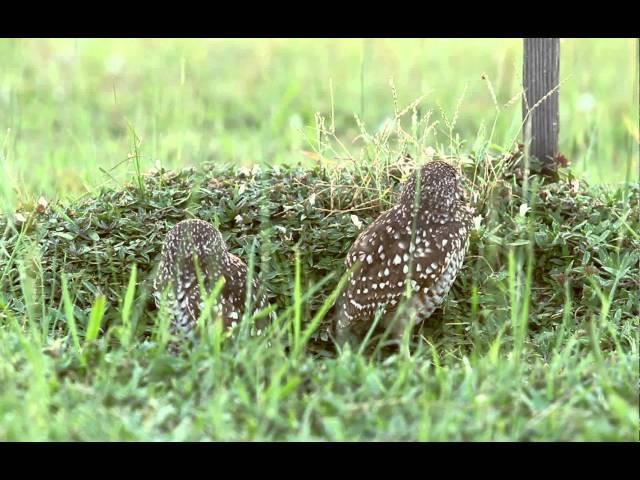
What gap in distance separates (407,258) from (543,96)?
1678mm

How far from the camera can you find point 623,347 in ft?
16.0

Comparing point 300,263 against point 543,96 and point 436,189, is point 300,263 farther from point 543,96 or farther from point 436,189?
point 543,96

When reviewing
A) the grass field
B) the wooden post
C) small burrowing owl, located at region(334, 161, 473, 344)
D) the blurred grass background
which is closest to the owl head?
small burrowing owl, located at region(334, 161, 473, 344)

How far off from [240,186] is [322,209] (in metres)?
0.60

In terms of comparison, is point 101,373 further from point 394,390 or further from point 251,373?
point 394,390

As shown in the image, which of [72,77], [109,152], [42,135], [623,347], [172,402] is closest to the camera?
[172,402]

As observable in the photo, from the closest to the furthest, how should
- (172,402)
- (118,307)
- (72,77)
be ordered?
(172,402), (118,307), (72,77)

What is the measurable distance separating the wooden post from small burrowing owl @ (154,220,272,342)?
2060mm

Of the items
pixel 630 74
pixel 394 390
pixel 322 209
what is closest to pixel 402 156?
pixel 322 209

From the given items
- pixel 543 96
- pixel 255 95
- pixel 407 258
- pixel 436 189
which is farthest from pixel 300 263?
pixel 255 95

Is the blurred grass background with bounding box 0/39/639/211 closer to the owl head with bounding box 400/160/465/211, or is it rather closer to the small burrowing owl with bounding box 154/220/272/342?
the owl head with bounding box 400/160/465/211

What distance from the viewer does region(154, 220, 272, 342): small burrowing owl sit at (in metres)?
4.82

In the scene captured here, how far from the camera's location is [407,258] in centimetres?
504

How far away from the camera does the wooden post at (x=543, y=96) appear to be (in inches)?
237
